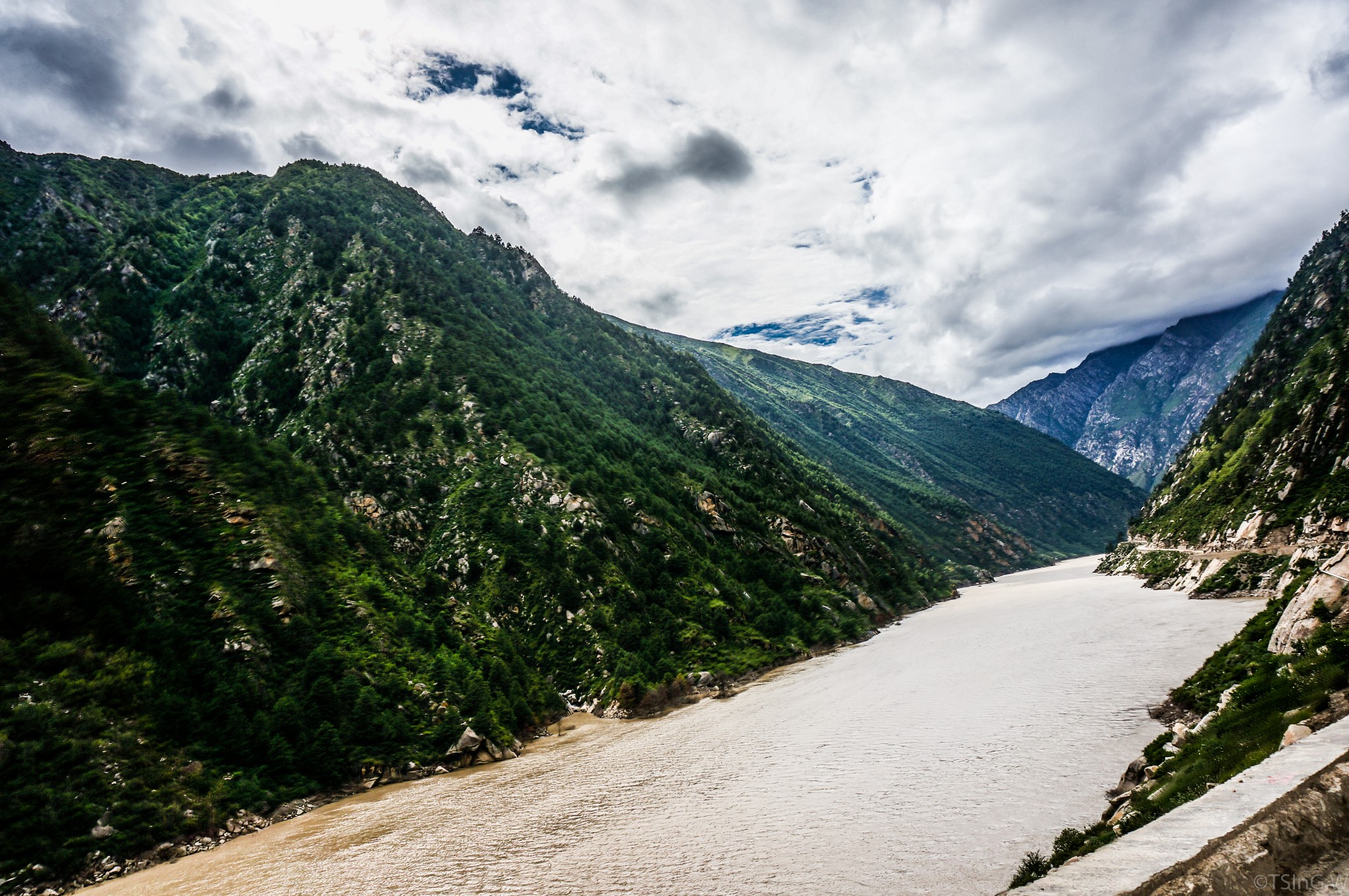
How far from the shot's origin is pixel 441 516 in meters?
90.3

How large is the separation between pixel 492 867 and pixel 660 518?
8119 cm

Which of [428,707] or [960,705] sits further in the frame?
[428,707]

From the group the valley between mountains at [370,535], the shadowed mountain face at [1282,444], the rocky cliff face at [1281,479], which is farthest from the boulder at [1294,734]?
the shadowed mountain face at [1282,444]

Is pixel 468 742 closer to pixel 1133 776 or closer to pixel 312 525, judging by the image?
pixel 312 525

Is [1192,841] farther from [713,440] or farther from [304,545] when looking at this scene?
[713,440]

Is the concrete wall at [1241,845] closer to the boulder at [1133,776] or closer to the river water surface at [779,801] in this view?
the river water surface at [779,801]

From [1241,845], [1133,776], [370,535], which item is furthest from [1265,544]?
[370,535]

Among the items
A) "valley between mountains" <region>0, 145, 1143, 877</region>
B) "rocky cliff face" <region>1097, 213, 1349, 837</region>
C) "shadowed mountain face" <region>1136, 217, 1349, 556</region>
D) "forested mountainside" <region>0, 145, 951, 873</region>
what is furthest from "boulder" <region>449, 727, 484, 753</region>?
"shadowed mountain face" <region>1136, 217, 1349, 556</region>

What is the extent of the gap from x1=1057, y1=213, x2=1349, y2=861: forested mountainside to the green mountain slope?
50872 mm

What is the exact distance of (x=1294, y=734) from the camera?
592 inches

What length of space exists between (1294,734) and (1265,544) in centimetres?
9173

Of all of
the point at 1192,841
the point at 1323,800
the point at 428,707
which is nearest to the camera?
the point at 1323,800

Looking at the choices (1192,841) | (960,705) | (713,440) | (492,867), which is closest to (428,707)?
(492,867)

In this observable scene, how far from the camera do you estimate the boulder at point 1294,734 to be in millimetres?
14888
